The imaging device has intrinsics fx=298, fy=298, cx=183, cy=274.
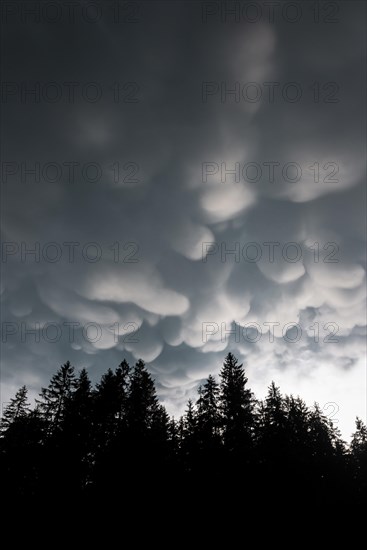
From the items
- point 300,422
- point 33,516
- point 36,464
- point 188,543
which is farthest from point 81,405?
point 300,422

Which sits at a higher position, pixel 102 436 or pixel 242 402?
pixel 242 402

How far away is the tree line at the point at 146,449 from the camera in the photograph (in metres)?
26.1

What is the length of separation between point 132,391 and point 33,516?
42.7ft

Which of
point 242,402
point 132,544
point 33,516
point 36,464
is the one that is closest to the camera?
point 132,544

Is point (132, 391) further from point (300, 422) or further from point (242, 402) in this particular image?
point (300, 422)

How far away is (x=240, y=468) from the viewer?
26.2 metres

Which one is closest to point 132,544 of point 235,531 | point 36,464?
point 235,531

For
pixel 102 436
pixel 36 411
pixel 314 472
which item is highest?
pixel 36 411

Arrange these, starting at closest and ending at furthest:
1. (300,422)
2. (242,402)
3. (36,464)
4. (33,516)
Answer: (33,516) < (36,464) < (242,402) < (300,422)

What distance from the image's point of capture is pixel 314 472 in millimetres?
30375

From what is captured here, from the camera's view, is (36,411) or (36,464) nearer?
(36,464)

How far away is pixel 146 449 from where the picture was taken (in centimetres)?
2689

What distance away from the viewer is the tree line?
26.1 meters

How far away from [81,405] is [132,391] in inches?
216
